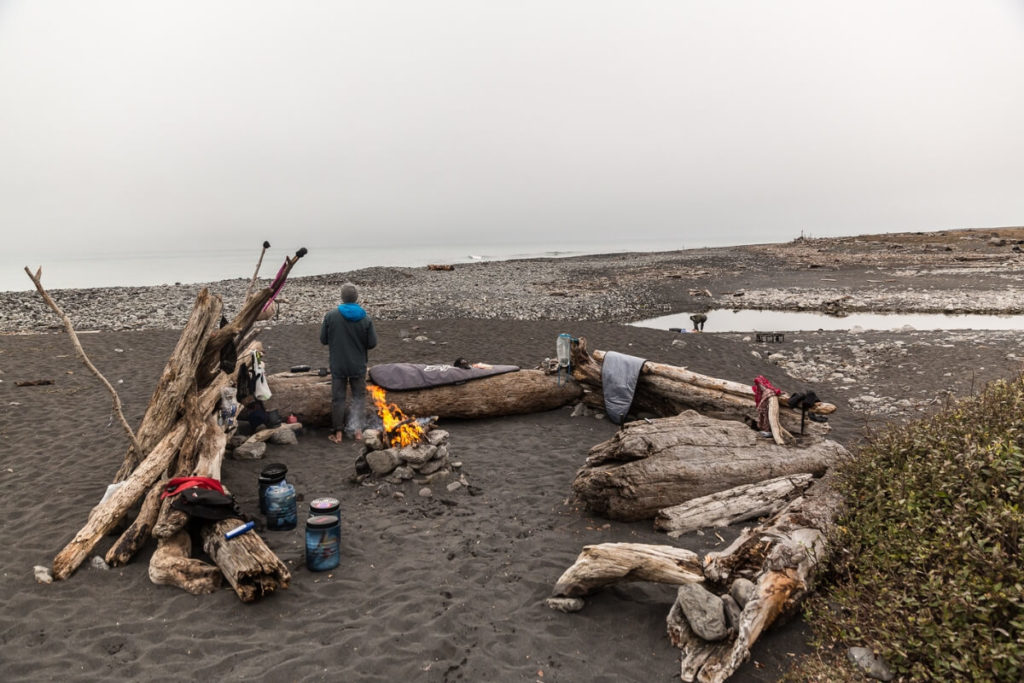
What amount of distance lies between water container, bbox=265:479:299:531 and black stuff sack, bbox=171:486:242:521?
71 centimetres

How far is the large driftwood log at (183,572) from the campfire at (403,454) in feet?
9.53

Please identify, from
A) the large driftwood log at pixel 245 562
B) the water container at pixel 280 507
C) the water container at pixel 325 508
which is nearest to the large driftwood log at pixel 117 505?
the large driftwood log at pixel 245 562

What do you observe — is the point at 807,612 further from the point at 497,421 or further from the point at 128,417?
the point at 128,417

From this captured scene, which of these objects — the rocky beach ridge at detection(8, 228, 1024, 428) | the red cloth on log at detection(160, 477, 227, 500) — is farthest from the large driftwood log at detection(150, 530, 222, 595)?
the rocky beach ridge at detection(8, 228, 1024, 428)

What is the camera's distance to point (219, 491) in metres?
6.32

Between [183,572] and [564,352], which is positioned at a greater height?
[564,352]

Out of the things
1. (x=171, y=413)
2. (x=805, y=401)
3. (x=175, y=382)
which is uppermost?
(x=175, y=382)

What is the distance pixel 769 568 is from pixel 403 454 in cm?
534

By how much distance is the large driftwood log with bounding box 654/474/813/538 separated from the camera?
6758mm

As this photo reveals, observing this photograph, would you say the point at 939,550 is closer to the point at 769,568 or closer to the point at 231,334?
the point at 769,568

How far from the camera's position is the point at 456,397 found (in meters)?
11.2

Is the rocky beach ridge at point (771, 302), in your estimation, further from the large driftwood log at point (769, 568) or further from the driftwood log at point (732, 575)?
the driftwood log at point (732, 575)

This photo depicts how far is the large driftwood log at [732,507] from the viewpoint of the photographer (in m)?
6.76

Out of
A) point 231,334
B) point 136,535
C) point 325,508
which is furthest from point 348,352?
point 136,535
